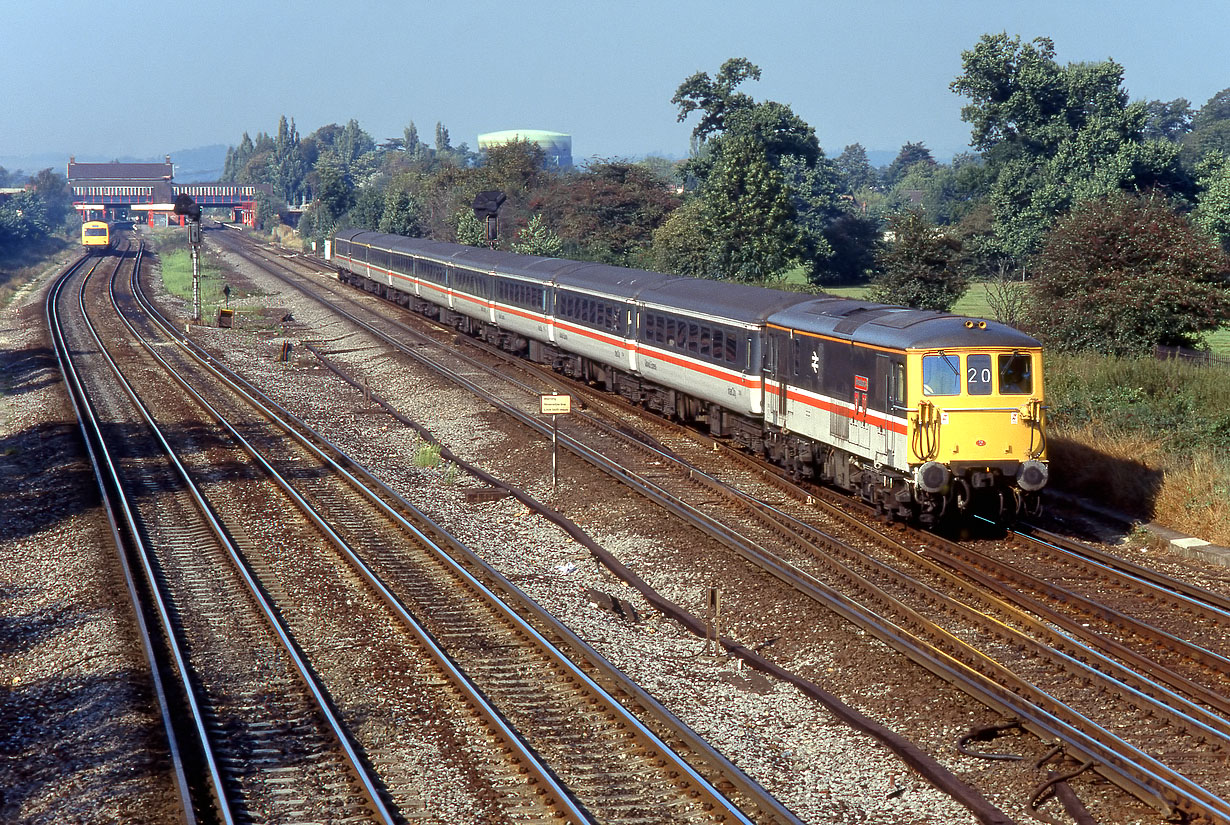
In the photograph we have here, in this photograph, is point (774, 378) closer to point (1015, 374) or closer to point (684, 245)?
point (1015, 374)

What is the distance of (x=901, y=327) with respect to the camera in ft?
57.1

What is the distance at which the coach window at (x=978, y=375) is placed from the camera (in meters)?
16.9

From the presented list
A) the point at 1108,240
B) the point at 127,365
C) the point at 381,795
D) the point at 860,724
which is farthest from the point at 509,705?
the point at 127,365

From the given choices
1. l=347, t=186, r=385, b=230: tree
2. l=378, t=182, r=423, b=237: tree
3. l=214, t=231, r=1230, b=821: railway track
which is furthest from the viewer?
l=347, t=186, r=385, b=230: tree

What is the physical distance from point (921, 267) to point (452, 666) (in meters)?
27.3

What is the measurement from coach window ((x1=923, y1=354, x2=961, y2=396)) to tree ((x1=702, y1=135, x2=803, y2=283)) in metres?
41.6

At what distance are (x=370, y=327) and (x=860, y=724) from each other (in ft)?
123

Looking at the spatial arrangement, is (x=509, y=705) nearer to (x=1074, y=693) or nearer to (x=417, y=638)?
(x=417, y=638)

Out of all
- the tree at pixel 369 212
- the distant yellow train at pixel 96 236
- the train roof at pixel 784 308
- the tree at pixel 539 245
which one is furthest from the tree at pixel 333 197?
the train roof at pixel 784 308

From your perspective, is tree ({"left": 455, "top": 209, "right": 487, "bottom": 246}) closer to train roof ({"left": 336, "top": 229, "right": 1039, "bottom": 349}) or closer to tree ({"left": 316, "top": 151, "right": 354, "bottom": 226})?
train roof ({"left": 336, "top": 229, "right": 1039, "bottom": 349})

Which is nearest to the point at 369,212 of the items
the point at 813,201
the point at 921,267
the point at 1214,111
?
the point at 813,201

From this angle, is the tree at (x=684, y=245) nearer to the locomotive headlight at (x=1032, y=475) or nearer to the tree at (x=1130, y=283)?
the tree at (x=1130, y=283)

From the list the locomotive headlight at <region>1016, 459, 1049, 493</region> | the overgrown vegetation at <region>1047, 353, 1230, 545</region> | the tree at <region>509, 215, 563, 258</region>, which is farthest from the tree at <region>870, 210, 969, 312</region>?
the tree at <region>509, 215, 563, 258</region>

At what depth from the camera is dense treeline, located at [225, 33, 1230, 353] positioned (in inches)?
1123
